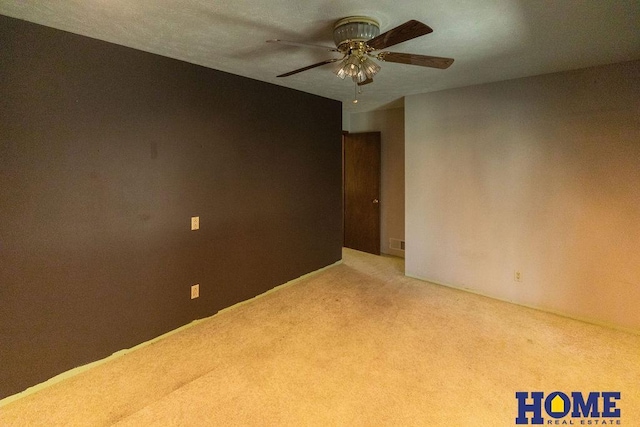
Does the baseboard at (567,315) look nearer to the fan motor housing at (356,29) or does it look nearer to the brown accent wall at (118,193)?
the brown accent wall at (118,193)

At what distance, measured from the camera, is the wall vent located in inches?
199

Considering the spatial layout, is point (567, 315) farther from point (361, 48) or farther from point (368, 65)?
point (361, 48)

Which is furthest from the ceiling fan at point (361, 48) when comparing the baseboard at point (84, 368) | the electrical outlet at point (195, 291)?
the baseboard at point (84, 368)

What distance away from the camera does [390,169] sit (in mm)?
5016

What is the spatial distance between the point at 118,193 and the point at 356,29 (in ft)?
6.94

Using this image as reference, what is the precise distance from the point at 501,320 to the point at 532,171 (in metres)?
1.56

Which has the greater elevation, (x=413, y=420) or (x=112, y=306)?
(x=112, y=306)

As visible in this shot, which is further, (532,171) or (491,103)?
(491,103)

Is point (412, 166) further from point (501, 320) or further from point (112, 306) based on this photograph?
point (112, 306)

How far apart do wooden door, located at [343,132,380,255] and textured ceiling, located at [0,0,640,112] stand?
2.30 metres

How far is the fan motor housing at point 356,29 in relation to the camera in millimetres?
1810

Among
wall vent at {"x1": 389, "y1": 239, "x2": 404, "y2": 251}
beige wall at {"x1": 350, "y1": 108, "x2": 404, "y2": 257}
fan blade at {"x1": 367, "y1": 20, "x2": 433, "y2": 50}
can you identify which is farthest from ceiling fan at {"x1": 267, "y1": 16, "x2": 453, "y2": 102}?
wall vent at {"x1": 389, "y1": 239, "x2": 404, "y2": 251}

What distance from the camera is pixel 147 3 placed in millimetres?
1703

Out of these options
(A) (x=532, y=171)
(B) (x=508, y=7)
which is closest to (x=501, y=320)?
(A) (x=532, y=171)
